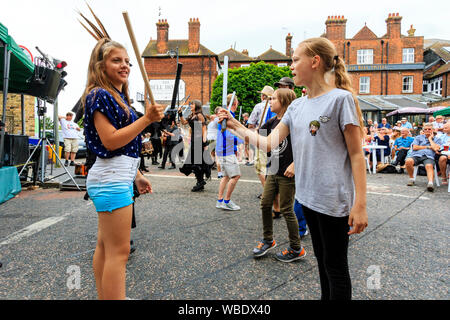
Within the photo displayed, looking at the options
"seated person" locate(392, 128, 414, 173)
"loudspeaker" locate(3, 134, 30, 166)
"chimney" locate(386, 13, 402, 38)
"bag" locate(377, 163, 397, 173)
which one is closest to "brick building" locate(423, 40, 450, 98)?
"chimney" locate(386, 13, 402, 38)

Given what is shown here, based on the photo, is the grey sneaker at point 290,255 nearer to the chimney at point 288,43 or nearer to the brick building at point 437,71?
the chimney at point 288,43

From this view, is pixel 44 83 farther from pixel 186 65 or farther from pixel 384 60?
pixel 384 60

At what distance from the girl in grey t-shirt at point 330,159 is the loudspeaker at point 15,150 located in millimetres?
6221

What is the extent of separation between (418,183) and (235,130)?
312 inches

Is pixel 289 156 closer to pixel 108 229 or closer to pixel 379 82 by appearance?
pixel 108 229

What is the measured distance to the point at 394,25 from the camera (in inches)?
1357

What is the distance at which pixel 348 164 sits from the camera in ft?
5.47

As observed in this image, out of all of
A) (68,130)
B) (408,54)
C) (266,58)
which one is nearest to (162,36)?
(266,58)

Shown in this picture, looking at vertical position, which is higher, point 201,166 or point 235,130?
point 235,130

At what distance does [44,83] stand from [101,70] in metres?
5.97

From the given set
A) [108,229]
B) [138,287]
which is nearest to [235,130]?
[108,229]

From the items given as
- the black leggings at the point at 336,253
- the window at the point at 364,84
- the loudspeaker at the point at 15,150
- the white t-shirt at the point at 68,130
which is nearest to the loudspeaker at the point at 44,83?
the loudspeaker at the point at 15,150

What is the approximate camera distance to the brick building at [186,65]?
36844 mm

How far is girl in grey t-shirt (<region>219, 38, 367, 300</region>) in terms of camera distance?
1590mm
